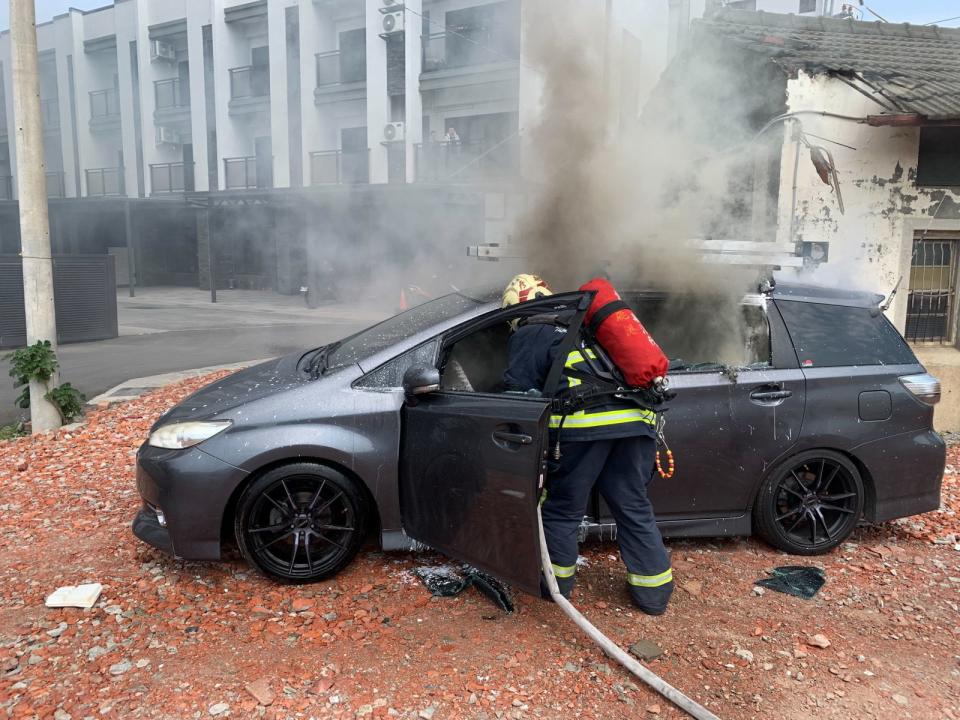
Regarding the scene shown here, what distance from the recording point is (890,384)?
12.1 feet

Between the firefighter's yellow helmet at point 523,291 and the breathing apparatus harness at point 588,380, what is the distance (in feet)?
1.07

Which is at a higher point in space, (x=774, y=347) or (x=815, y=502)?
(x=774, y=347)

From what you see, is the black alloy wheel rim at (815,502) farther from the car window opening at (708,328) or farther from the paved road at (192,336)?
the paved road at (192,336)

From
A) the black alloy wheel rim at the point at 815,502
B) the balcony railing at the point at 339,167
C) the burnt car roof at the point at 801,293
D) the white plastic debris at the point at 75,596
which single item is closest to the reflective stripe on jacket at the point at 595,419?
the burnt car roof at the point at 801,293

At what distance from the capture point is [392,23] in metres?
→ 17.6

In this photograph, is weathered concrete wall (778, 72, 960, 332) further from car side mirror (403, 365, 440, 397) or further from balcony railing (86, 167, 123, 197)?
balcony railing (86, 167, 123, 197)

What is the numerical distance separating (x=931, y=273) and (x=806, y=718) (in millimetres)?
6393

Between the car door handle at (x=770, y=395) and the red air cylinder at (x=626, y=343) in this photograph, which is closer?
Result: the red air cylinder at (x=626, y=343)

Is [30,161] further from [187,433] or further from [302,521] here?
[302,521]

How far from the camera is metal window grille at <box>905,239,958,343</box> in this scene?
7293mm

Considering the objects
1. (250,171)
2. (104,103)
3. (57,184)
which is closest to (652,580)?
(250,171)

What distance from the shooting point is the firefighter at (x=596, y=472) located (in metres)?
2.91

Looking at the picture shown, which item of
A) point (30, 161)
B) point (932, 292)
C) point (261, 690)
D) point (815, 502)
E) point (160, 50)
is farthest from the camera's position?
point (160, 50)

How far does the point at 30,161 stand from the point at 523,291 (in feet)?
16.0
